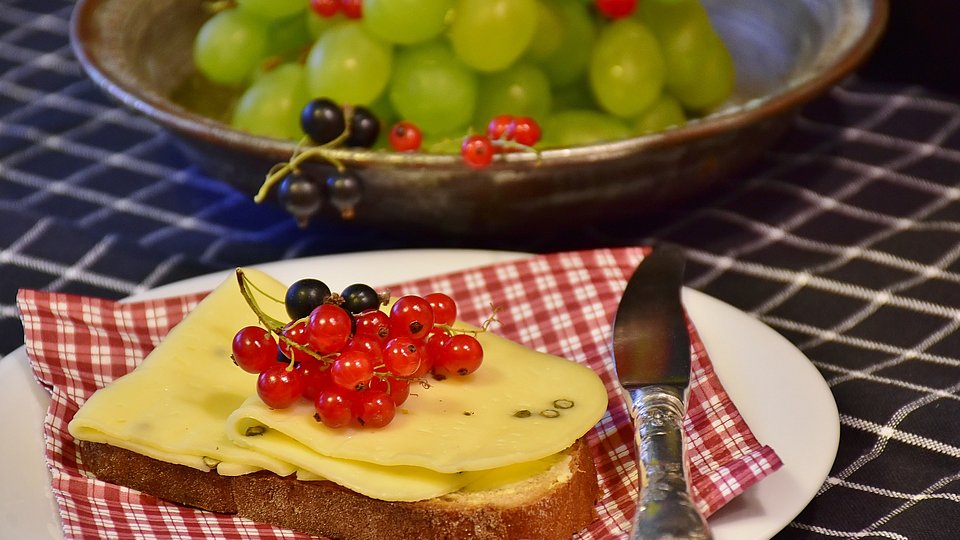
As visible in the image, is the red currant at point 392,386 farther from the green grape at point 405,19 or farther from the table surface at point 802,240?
the green grape at point 405,19

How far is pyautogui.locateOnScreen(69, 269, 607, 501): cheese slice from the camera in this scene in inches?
Result: 33.3

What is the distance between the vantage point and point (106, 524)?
876mm

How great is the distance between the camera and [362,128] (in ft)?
4.12

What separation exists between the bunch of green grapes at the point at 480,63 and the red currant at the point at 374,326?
41cm

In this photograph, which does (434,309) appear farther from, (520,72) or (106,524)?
(520,72)

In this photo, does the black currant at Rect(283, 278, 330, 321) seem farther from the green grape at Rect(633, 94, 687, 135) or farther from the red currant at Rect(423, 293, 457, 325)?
the green grape at Rect(633, 94, 687, 135)

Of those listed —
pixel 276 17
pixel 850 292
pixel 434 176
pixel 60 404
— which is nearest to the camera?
pixel 60 404

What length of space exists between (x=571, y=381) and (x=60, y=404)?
467 mm

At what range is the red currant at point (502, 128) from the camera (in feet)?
3.93

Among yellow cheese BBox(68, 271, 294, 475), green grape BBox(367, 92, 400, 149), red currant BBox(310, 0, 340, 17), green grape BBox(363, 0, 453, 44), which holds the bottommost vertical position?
yellow cheese BBox(68, 271, 294, 475)

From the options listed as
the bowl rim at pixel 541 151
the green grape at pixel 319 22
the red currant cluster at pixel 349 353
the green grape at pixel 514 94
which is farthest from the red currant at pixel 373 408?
the green grape at pixel 319 22

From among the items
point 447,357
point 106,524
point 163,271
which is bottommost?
point 163,271

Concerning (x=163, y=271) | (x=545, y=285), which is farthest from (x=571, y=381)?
(x=163, y=271)

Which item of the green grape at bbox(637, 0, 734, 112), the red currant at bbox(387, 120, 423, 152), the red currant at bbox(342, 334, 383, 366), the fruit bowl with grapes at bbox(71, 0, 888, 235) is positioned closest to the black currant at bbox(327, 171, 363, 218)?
the fruit bowl with grapes at bbox(71, 0, 888, 235)
